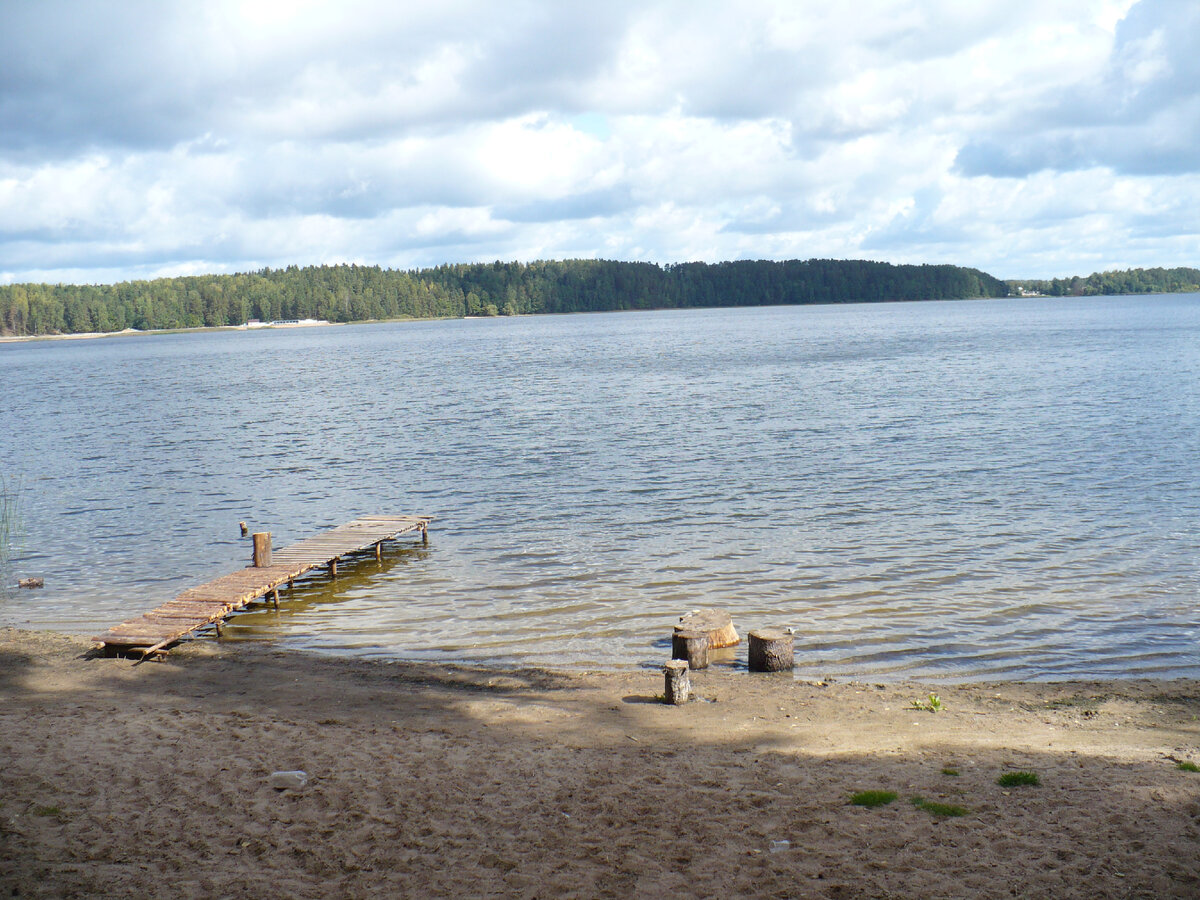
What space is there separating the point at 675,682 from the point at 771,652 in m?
2.00

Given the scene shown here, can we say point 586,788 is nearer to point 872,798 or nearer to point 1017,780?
point 872,798

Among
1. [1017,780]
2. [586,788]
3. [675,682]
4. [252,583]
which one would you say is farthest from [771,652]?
[252,583]

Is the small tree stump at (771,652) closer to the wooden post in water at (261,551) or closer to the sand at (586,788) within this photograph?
the sand at (586,788)

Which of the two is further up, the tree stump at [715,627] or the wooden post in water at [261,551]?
the wooden post in water at [261,551]

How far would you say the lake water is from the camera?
15.0m

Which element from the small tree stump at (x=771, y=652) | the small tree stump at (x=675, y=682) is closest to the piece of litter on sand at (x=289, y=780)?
the small tree stump at (x=675, y=682)

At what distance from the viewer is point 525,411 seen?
48438 mm

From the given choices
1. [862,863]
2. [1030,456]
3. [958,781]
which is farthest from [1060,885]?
[1030,456]

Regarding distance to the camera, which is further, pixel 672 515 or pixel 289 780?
pixel 672 515

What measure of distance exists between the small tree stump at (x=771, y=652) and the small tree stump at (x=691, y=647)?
2.31 ft

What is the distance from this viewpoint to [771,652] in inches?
511

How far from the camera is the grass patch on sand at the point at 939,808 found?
311 inches

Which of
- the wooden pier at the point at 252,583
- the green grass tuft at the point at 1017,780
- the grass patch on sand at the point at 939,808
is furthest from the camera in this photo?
the wooden pier at the point at 252,583

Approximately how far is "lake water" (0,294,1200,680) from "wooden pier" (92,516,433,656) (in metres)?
0.58
